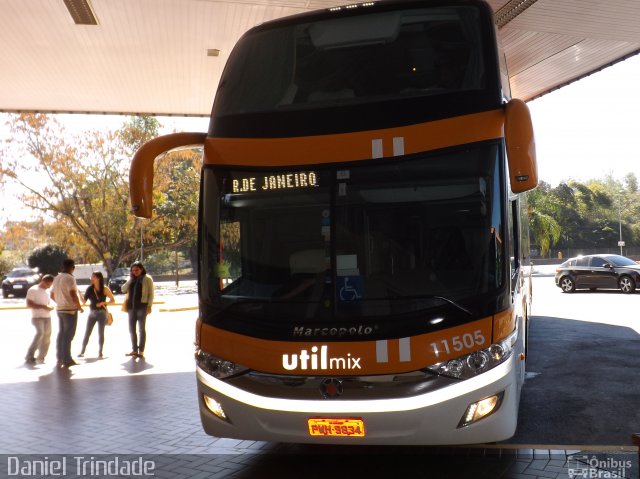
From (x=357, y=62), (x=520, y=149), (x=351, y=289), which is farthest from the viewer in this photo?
(x=357, y=62)

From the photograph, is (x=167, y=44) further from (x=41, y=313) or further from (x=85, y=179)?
(x=85, y=179)

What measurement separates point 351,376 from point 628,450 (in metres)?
3.01

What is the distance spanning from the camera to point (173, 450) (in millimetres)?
6812

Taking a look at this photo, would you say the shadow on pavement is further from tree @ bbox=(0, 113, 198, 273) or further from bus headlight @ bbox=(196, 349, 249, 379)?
tree @ bbox=(0, 113, 198, 273)

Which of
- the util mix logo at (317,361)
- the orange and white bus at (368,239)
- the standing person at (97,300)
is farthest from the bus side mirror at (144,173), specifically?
the standing person at (97,300)

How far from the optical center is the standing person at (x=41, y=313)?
1284 cm

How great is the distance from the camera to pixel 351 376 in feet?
16.4

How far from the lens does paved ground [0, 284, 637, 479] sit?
6.00m

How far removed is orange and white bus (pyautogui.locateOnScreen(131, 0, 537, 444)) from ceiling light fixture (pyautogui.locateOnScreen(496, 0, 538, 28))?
592cm

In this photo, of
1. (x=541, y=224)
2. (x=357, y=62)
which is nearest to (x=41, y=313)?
(x=357, y=62)

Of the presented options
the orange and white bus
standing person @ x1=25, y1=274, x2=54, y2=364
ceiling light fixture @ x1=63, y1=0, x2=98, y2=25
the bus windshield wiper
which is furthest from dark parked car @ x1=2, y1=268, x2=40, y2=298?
the bus windshield wiper

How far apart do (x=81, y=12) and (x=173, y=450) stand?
7593 mm

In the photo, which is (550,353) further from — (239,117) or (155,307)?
(155,307)

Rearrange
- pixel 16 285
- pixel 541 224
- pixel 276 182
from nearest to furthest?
pixel 276 182 → pixel 16 285 → pixel 541 224
